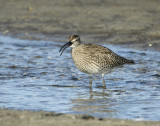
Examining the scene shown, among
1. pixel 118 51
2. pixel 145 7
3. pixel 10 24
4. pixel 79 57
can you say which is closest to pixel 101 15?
pixel 145 7

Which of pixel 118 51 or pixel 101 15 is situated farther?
pixel 101 15

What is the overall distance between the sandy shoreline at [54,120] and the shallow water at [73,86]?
0.49 metres

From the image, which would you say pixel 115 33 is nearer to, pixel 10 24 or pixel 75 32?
pixel 75 32

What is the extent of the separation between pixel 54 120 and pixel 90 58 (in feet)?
12.5

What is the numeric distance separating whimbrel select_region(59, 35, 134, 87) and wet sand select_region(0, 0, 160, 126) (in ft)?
13.7

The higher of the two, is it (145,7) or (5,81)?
(145,7)

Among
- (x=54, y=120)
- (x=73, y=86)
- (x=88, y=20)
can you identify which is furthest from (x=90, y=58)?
(x=88, y=20)

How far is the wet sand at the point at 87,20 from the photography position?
16891 mm

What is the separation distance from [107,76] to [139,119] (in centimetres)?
461

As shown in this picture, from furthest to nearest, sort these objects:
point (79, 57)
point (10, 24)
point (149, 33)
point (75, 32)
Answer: point (10, 24)
point (75, 32)
point (149, 33)
point (79, 57)

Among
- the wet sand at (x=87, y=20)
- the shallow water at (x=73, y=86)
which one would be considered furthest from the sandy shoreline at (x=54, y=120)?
the wet sand at (x=87, y=20)

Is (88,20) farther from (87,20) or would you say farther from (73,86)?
(73,86)

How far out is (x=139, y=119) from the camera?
7582 millimetres

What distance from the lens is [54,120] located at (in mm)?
7285
